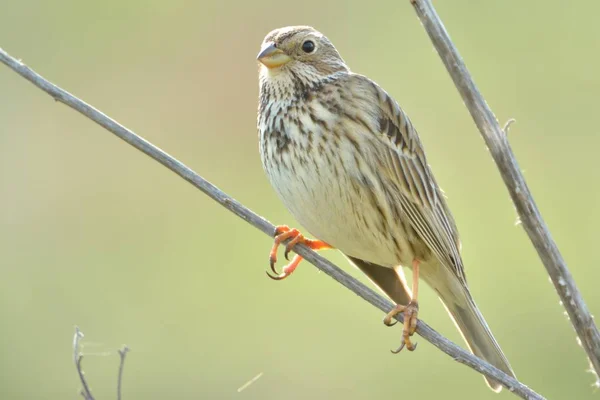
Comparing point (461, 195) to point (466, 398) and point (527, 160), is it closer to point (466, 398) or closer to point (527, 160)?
point (527, 160)

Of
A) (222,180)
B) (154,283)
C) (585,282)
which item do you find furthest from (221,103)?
(585,282)

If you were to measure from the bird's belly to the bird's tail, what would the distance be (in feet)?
1.36

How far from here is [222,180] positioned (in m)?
9.02

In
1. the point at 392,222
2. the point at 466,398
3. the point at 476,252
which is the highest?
A: the point at 392,222

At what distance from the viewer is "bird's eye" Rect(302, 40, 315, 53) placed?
4871 mm

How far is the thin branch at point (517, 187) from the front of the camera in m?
3.57

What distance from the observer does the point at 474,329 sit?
16.1 feet

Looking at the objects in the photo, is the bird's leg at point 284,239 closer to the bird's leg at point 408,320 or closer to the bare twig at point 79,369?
the bird's leg at point 408,320

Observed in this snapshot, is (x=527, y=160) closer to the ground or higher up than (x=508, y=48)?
closer to the ground

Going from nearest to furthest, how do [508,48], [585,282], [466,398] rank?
1. [466,398]
2. [585,282]
3. [508,48]

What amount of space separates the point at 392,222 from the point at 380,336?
12.0 feet

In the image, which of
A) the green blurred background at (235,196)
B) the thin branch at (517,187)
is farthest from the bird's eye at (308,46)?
the green blurred background at (235,196)

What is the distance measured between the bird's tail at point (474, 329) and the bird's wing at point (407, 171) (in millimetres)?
125

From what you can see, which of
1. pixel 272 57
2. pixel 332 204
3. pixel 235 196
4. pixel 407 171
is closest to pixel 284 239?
pixel 332 204
